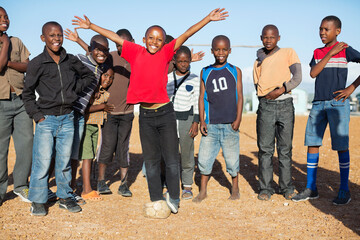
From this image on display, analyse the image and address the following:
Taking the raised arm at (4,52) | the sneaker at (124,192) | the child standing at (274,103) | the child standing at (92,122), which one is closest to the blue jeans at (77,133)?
the child standing at (92,122)

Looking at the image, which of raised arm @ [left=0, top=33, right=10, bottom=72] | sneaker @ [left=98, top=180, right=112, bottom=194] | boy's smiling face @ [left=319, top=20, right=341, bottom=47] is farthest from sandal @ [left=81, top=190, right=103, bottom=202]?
boy's smiling face @ [left=319, top=20, right=341, bottom=47]

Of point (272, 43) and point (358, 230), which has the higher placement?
point (272, 43)

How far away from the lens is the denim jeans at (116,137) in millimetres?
5480

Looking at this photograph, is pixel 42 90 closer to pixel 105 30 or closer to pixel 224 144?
pixel 105 30

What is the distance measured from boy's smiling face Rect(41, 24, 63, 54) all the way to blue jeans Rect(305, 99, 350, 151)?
3.55 metres

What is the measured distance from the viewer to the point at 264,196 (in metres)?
5.20

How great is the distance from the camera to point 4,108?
487 cm

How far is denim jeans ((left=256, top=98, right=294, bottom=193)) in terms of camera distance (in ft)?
16.7

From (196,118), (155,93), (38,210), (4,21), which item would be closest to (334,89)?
(196,118)

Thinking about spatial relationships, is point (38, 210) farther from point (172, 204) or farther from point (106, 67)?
point (106, 67)

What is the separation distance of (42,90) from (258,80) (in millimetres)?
2943

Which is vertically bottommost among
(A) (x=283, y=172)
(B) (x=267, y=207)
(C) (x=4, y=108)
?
(B) (x=267, y=207)

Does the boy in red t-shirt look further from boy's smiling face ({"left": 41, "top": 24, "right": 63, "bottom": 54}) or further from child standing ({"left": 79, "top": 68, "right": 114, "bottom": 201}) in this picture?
child standing ({"left": 79, "top": 68, "right": 114, "bottom": 201})

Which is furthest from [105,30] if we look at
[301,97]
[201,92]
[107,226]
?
[301,97]
